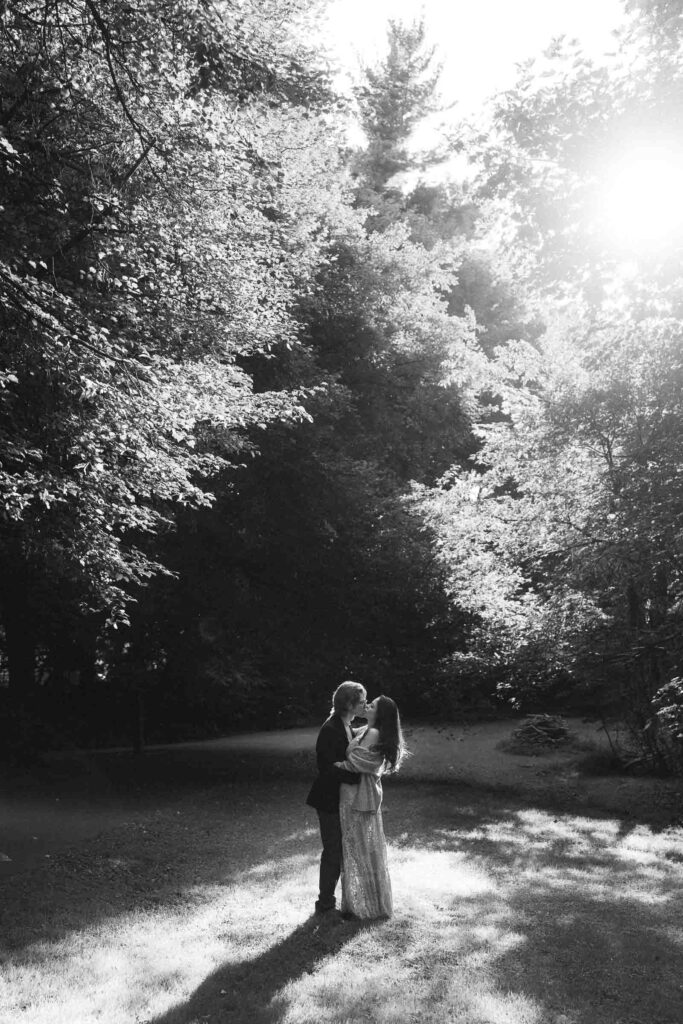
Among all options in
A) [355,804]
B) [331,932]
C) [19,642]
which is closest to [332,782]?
[355,804]

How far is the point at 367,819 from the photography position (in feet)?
26.9

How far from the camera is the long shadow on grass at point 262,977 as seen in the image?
588 centimetres

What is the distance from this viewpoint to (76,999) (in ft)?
19.9

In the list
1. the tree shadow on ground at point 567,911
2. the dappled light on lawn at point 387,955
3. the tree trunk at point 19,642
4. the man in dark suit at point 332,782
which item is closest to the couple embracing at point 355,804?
the man in dark suit at point 332,782

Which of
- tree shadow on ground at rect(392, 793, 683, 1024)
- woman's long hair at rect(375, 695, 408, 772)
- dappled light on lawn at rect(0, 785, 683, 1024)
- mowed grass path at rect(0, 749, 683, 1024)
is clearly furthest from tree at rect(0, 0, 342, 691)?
tree shadow on ground at rect(392, 793, 683, 1024)

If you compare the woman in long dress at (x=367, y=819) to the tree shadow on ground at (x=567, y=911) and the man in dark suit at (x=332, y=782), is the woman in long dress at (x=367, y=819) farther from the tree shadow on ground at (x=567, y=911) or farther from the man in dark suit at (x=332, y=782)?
the tree shadow on ground at (x=567, y=911)

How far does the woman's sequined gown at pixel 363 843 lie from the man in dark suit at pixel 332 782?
0.07 m

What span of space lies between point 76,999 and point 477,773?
1728 cm

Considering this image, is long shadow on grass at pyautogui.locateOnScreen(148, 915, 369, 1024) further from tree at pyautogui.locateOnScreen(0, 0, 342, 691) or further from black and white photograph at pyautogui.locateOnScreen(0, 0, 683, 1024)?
tree at pyautogui.locateOnScreen(0, 0, 342, 691)

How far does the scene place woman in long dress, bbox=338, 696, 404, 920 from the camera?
26.5 ft

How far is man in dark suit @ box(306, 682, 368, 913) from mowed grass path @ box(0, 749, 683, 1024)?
0.40 meters

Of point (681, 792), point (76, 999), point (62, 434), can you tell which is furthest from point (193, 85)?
A: point (681, 792)

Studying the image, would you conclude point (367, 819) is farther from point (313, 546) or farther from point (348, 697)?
point (313, 546)

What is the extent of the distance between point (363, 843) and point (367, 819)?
211mm
